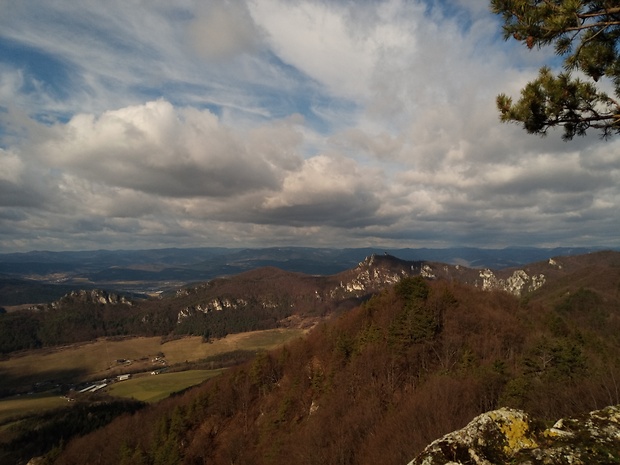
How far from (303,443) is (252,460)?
25822 millimetres

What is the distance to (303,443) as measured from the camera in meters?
45.0

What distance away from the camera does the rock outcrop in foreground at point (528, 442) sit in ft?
22.7

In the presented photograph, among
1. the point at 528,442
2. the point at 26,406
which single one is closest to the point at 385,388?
the point at 528,442

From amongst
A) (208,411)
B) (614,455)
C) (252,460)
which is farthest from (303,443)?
(208,411)

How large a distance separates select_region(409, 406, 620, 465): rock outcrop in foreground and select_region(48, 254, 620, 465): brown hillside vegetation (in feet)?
59.3

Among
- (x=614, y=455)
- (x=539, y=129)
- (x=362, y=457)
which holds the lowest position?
(x=362, y=457)

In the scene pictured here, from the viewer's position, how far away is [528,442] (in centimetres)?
905

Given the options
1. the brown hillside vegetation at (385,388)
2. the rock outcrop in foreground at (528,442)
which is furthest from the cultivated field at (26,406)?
the rock outcrop in foreground at (528,442)

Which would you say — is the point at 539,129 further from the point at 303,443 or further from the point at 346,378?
the point at 346,378

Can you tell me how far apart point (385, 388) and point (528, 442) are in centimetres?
5322

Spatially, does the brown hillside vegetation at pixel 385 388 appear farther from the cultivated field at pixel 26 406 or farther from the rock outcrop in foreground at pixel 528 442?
the cultivated field at pixel 26 406

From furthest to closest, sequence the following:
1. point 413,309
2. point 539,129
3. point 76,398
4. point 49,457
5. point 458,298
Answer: point 76,398, point 49,457, point 458,298, point 413,309, point 539,129

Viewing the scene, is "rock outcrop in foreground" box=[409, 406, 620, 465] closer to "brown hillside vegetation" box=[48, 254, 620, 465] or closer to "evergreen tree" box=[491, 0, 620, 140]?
"evergreen tree" box=[491, 0, 620, 140]

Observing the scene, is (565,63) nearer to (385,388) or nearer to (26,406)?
(385,388)
